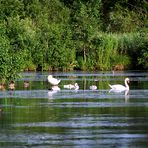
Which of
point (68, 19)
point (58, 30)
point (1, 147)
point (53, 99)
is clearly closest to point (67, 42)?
point (58, 30)

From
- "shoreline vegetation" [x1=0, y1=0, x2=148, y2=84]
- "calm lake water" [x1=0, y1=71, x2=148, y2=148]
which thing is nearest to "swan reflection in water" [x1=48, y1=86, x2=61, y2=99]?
"calm lake water" [x1=0, y1=71, x2=148, y2=148]

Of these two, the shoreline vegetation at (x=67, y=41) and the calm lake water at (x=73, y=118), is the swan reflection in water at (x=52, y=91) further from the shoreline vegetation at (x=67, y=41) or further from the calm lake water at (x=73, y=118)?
the shoreline vegetation at (x=67, y=41)

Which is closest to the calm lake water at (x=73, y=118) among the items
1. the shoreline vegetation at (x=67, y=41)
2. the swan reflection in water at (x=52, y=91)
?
the swan reflection in water at (x=52, y=91)

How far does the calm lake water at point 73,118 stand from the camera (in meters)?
20.8

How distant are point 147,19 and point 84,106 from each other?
165 ft

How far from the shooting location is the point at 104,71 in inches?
2544

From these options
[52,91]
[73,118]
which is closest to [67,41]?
[52,91]

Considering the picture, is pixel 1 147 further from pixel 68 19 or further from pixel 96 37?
pixel 68 19

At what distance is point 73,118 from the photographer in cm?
2653

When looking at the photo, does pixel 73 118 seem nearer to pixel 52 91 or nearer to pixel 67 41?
pixel 52 91

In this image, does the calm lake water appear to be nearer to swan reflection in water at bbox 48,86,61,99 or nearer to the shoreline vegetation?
swan reflection in water at bbox 48,86,61,99

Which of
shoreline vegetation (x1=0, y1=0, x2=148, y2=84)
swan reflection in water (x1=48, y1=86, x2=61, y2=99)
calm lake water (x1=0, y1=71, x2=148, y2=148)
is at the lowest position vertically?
calm lake water (x1=0, y1=71, x2=148, y2=148)

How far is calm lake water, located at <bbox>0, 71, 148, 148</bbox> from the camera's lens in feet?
68.2

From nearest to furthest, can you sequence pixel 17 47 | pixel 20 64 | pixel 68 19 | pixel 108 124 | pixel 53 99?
pixel 108 124, pixel 53 99, pixel 20 64, pixel 17 47, pixel 68 19
